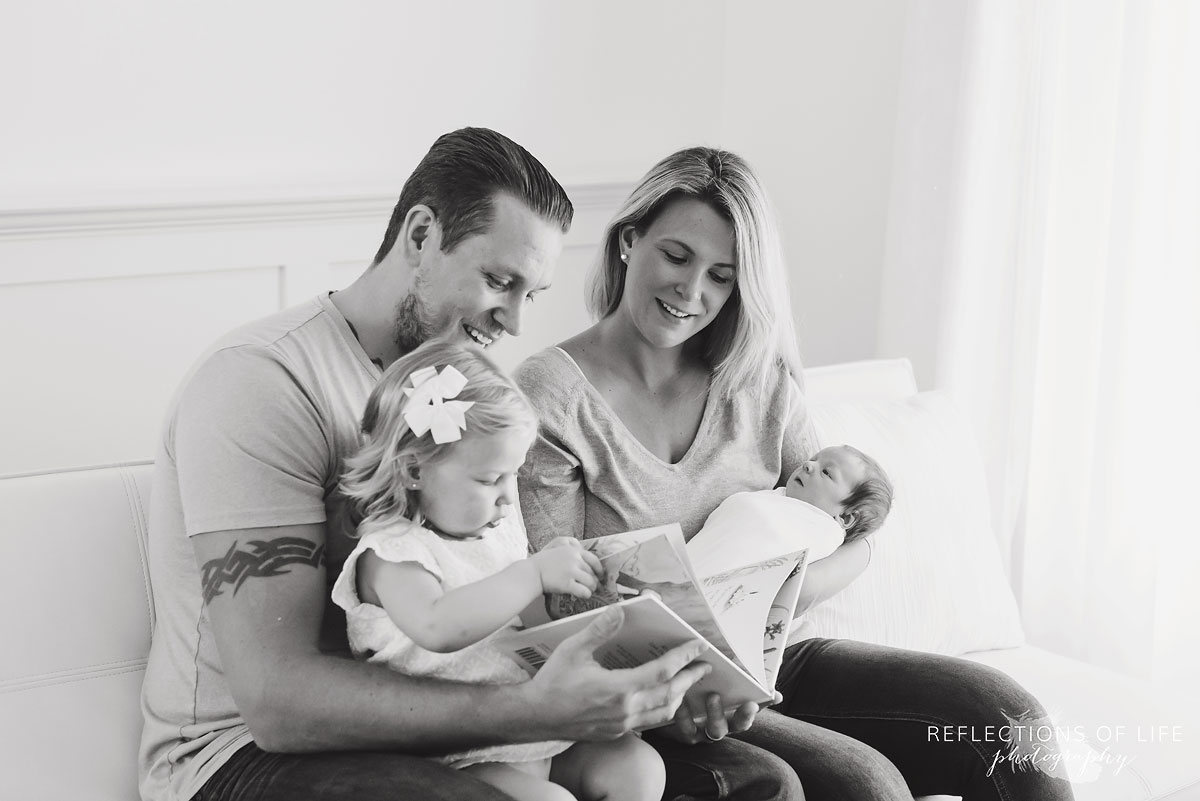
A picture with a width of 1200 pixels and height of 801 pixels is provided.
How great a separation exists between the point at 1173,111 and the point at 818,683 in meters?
1.56

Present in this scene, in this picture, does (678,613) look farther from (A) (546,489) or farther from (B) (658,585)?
(A) (546,489)

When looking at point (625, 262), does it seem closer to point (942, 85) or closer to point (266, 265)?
point (266, 265)

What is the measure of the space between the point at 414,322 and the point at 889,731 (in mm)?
889

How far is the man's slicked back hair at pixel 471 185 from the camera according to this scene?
1645mm

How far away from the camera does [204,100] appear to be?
2834 millimetres

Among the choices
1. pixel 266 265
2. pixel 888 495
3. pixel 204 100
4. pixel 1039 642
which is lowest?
pixel 1039 642

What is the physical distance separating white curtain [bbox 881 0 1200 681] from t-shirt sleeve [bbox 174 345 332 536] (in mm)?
1964

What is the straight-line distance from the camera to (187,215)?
2807 millimetres

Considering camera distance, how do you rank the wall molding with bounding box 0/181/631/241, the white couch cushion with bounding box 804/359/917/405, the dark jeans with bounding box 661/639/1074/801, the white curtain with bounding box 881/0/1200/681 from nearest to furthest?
the dark jeans with bounding box 661/639/1074/801 < the white couch cushion with bounding box 804/359/917/405 < the wall molding with bounding box 0/181/631/241 < the white curtain with bounding box 881/0/1200/681

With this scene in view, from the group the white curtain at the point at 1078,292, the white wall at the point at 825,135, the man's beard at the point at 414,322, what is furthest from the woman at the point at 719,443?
the white wall at the point at 825,135

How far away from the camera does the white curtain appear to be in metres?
2.71

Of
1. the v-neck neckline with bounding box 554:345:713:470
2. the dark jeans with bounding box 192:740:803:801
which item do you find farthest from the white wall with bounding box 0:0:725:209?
the dark jeans with bounding box 192:740:803:801

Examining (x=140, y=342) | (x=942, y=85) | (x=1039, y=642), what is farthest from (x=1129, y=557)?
(x=140, y=342)

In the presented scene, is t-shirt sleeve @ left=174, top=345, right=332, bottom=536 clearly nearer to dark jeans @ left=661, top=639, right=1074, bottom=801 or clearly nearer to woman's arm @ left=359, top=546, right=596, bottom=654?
woman's arm @ left=359, top=546, right=596, bottom=654
